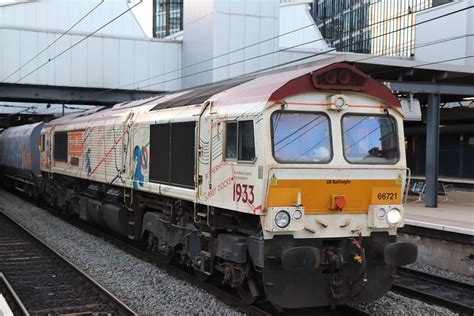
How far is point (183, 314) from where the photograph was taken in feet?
23.8

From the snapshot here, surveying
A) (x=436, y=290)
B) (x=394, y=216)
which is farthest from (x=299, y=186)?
(x=436, y=290)

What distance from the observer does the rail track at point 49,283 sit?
755 centimetres

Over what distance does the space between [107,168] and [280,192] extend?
6.57 meters

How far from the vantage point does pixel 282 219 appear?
20.9ft

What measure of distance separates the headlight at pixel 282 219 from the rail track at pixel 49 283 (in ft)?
7.64

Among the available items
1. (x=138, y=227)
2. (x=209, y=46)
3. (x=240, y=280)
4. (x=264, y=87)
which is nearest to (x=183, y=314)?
(x=240, y=280)

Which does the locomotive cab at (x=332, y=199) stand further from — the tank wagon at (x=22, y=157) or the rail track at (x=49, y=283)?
the tank wagon at (x=22, y=157)

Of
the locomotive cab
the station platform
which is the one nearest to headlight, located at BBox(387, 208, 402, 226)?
the locomotive cab

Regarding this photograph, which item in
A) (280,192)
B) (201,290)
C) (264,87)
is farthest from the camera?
(201,290)

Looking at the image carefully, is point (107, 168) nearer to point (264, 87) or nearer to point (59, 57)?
point (264, 87)

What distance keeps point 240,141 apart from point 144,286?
10.8 feet

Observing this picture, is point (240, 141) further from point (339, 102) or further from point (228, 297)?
point (228, 297)

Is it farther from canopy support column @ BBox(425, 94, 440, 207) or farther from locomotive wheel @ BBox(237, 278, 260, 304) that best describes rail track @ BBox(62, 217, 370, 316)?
canopy support column @ BBox(425, 94, 440, 207)

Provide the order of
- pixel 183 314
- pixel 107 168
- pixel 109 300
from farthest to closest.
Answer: pixel 107 168 < pixel 109 300 < pixel 183 314
